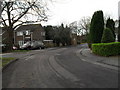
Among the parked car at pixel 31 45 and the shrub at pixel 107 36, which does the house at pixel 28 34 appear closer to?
the parked car at pixel 31 45

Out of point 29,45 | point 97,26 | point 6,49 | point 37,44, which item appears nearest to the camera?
point 97,26

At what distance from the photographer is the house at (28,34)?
149 feet

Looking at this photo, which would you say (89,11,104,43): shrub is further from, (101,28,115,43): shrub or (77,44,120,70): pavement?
(77,44,120,70): pavement

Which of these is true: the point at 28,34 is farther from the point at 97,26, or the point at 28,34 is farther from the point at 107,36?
the point at 107,36

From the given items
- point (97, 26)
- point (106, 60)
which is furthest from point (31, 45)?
point (106, 60)

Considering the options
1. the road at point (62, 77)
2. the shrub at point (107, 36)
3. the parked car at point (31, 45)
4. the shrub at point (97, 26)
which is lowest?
the road at point (62, 77)

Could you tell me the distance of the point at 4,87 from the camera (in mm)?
4871

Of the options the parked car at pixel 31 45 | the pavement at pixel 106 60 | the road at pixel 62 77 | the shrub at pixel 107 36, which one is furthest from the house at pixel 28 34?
the road at pixel 62 77

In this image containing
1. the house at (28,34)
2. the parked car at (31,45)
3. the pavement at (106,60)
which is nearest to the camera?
the pavement at (106,60)

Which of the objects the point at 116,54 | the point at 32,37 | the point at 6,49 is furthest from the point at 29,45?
the point at 116,54

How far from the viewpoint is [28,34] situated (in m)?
45.9

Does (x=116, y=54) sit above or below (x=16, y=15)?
below

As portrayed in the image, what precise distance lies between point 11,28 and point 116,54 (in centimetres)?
1857

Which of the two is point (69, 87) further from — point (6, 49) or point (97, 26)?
point (6, 49)
